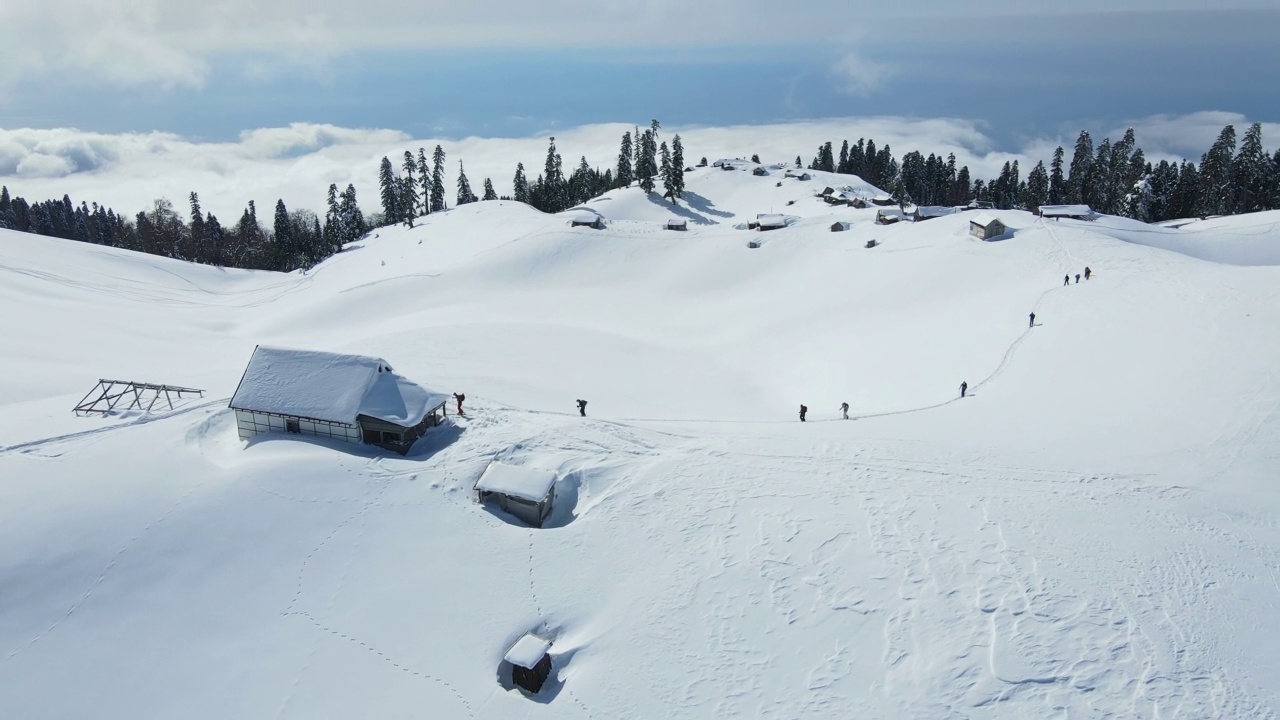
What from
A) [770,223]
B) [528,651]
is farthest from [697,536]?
[770,223]

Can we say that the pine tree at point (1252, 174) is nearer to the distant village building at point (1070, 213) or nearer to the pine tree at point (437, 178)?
the distant village building at point (1070, 213)

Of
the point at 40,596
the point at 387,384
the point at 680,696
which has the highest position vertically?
the point at 387,384

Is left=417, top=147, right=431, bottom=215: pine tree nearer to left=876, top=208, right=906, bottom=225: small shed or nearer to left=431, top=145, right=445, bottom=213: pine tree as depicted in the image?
left=431, top=145, right=445, bottom=213: pine tree

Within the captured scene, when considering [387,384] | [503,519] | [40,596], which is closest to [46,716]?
[40,596]

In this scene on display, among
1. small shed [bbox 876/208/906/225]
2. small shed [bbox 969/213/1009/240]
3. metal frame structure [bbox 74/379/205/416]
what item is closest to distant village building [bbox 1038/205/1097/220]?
small shed [bbox 969/213/1009/240]

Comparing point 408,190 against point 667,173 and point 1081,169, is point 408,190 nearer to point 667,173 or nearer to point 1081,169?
point 667,173

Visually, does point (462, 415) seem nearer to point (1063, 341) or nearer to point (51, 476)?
point (51, 476)

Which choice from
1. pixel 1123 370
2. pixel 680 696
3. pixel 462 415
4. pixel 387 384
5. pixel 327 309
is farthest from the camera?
pixel 327 309
